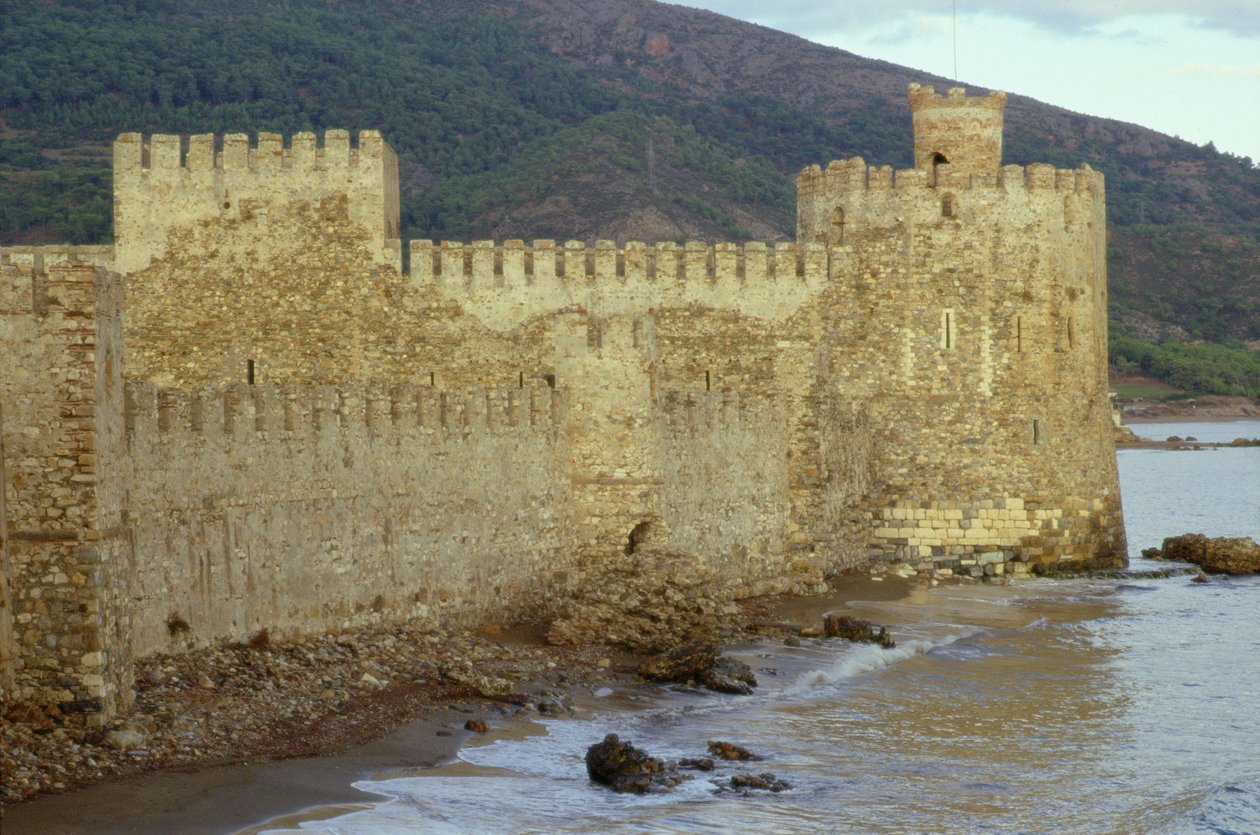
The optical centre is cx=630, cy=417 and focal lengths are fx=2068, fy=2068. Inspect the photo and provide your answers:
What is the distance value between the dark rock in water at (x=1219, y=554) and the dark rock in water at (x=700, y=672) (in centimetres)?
1558

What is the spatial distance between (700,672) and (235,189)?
38.2 feet

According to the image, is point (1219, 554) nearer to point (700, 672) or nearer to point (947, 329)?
point (947, 329)

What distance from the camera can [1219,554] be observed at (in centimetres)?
3388

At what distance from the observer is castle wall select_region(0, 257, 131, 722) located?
14266mm

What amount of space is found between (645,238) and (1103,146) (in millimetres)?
69022

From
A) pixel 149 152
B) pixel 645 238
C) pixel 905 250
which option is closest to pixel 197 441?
pixel 149 152

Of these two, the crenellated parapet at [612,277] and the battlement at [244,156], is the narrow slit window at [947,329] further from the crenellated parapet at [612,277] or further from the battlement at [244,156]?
the battlement at [244,156]

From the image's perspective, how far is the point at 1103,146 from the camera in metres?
120

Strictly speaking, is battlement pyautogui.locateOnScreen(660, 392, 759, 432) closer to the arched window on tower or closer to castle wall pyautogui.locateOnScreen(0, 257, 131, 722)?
the arched window on tower

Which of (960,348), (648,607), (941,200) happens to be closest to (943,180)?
(941,200)

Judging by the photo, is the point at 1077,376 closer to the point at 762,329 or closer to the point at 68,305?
the point at 762,329

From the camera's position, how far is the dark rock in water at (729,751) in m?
17.1

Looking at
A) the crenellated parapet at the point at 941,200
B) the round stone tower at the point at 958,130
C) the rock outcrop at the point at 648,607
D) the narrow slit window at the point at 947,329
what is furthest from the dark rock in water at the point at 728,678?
the round stone tower at the point at 958,130

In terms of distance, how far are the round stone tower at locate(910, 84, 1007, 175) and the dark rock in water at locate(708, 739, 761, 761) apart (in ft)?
50.4
